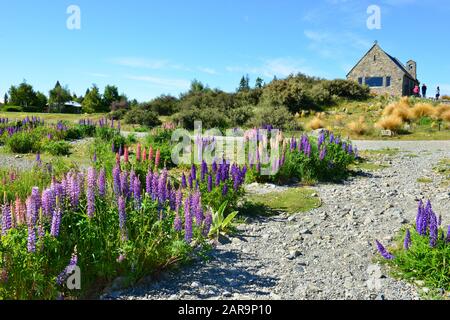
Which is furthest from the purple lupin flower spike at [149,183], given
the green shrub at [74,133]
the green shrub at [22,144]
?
the green shrub at [74,133]

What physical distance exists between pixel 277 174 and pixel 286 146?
125 cm

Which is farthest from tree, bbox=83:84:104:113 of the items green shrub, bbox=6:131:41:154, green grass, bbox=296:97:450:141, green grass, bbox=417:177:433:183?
green grass, bbox=417:177:433:183

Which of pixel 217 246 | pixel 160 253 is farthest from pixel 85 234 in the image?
pixel 217 246

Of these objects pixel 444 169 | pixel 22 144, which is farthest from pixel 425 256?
pixel 22 144

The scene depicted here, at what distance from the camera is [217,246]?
5.14 m

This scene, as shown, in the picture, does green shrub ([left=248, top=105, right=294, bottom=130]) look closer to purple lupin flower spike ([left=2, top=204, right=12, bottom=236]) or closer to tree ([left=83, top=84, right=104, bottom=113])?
purple lupin flower spike ([left=2, top=204, right=12, bottom=236])

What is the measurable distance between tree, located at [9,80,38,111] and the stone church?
34257 mm

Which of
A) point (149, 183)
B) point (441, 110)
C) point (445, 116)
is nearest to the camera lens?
point (149, 183)

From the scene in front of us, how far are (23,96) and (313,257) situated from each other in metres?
46.6

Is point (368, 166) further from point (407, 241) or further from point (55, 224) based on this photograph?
point (55, 224)

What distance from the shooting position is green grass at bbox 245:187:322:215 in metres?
6.75

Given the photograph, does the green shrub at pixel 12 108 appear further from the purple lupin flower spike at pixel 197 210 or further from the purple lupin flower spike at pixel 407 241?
the purple lupin flower spike at pixel 407 241

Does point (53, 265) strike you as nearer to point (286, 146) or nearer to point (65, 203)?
point (65, 203)

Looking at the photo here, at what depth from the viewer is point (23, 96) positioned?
1762 inches
